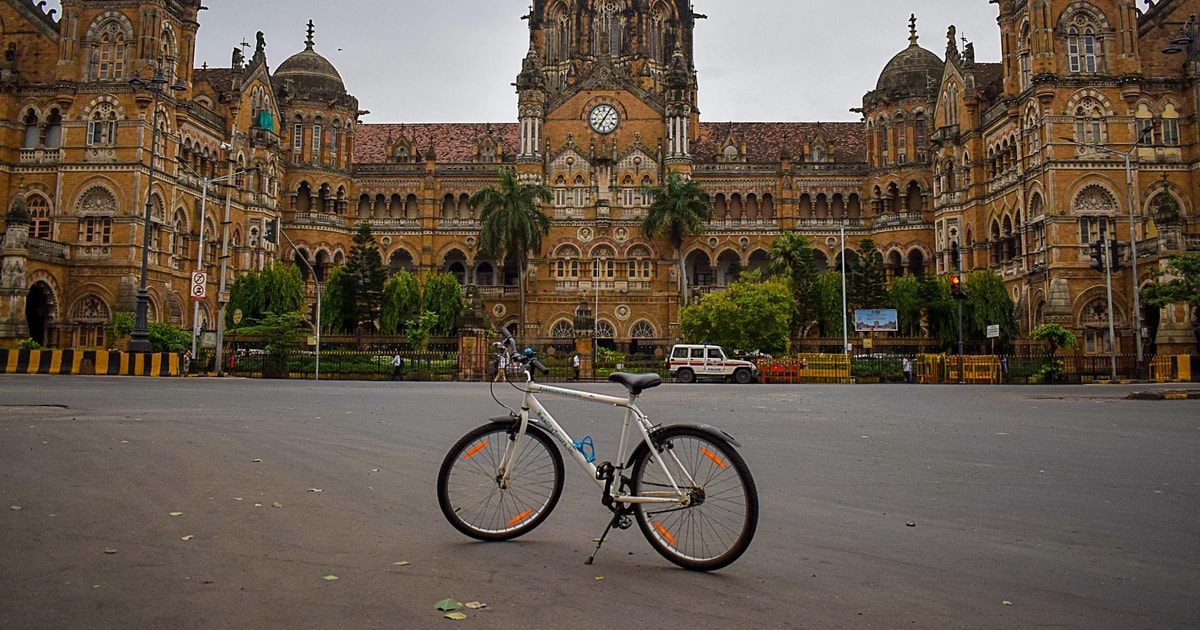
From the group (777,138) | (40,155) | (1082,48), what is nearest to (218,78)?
(40,155)

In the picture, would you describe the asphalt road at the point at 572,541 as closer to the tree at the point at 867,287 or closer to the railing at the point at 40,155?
the tree at the point at 867,287

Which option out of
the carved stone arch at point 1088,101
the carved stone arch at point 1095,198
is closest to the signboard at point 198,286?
the carved stone arch at point 1095,198

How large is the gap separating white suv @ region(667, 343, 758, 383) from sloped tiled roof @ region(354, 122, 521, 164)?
32.0m

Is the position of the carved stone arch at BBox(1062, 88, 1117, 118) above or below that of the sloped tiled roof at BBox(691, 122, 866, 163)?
below

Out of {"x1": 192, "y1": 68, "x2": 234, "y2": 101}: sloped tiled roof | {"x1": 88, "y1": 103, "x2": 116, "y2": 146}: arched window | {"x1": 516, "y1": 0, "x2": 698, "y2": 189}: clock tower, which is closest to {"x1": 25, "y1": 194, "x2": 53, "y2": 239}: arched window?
{"x1": 88, "y1": 103, "x2": 116, "y2": 146}: arched window

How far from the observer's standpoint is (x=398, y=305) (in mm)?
47625

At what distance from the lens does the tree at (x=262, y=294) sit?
146ft

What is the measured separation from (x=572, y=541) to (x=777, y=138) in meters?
61.1

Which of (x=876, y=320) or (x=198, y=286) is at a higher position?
(x=198, y=286)

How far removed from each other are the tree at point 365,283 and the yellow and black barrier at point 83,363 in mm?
14656

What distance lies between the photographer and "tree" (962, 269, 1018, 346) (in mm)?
41812

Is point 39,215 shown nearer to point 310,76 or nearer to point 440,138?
point 310,76

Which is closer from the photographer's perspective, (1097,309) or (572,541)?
(572,541)

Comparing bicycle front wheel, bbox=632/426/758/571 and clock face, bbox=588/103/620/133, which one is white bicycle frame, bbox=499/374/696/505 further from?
clock face, bbox=588/103/620/133
